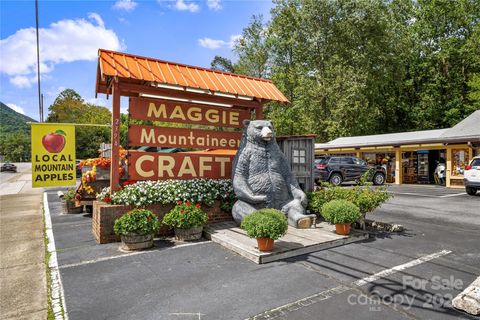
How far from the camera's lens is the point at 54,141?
581cm

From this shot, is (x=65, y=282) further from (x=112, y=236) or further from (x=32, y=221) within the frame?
(x=32, y=221)

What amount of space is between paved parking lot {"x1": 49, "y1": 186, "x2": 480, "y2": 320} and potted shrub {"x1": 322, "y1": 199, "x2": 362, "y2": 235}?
42 centimetres

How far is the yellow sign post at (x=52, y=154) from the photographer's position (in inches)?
223

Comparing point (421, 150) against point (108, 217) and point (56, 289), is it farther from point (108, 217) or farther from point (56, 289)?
point (56, 289)

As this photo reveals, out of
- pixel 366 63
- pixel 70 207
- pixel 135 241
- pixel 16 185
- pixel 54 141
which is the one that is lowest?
pixel 16 185

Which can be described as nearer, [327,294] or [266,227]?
[327,294]

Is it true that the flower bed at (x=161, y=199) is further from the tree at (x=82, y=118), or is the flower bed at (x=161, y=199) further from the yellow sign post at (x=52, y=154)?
the tree at (x=82, y=118)

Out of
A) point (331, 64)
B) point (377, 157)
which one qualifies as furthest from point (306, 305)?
point (331, 64)

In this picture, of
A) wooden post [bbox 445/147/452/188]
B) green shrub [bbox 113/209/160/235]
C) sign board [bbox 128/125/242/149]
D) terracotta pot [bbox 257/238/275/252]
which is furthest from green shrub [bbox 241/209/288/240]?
wooden post [bbox 445/147/452/188]

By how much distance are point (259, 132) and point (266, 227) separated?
104 inches

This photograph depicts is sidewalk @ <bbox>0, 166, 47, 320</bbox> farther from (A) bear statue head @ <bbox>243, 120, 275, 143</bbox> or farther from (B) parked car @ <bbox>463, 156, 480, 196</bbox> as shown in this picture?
(B) parked car @ <bbox>463, 156, 480, 196</bbox>

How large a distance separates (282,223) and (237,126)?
3.98 meters

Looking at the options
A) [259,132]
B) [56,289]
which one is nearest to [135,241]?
[56,289]

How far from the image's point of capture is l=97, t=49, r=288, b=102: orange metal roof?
19.9 ft
